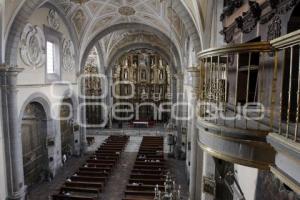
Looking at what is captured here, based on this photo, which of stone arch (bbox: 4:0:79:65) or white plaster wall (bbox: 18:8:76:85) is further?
white plaster wall (bbox: 18:8:76:85)

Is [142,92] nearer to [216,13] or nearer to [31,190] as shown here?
[31,190]

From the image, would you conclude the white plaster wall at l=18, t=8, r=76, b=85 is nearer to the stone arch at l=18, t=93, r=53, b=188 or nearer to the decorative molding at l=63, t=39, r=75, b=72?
the stone arch at l=18, t=93, r=53, b=188

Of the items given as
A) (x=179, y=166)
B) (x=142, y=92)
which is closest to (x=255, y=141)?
(x=179, y=166)

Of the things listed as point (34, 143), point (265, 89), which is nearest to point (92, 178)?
point (34, 143)

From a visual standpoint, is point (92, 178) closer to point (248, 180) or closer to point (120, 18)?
point (248, 180)

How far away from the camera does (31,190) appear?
43.4ft

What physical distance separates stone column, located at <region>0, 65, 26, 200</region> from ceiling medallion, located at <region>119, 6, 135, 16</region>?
8684 millimetres

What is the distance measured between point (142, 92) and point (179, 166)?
15.7 metres

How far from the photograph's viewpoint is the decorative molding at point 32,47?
39.6 ft

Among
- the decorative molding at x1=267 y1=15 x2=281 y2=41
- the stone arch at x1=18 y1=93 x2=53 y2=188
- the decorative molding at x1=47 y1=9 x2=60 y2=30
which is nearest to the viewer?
the decorative molding at x1=267 y1=15 x2=281 y2=41

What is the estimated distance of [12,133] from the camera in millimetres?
10867

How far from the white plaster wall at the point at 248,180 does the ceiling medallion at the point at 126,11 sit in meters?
13.5

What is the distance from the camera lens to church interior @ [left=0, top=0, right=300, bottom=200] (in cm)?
391

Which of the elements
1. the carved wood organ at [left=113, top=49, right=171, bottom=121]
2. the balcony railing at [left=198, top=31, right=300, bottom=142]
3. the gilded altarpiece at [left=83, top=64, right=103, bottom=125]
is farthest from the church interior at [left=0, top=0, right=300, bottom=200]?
the carved wood organ at [left=113, top=49, right=171, bottom=121]
